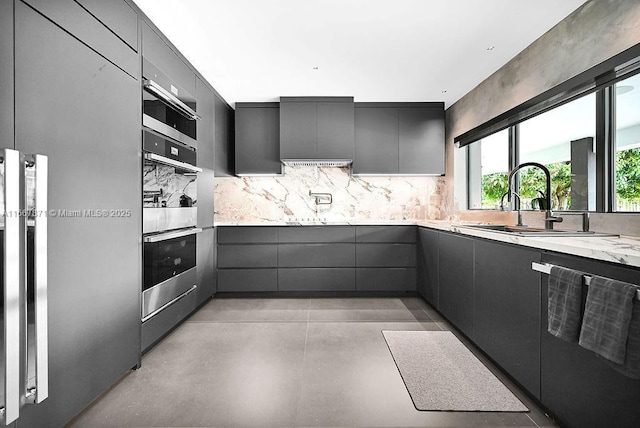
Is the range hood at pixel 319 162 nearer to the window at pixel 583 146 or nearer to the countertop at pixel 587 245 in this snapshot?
the window at pixel 583 146

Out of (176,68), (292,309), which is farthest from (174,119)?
(292,309)

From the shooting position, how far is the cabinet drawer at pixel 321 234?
3.97m

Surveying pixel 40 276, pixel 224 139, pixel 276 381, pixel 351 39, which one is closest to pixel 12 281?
pixel 40 276

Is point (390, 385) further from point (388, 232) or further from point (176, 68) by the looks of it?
point (176, 68)

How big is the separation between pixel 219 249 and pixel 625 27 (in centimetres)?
380

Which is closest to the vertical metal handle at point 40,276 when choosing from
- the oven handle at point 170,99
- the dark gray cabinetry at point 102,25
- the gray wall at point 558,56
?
the dark gray cabinetry at point 102,25

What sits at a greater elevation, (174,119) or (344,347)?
(174,119)

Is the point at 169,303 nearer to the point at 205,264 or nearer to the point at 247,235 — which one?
the point at 205,264

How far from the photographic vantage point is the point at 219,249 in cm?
395

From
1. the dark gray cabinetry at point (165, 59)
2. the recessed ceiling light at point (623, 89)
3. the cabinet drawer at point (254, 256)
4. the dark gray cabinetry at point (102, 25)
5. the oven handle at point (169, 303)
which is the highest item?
the dark gray cabinetry at point (165, 59)

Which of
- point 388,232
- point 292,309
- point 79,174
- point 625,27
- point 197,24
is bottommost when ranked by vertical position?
point 292,309

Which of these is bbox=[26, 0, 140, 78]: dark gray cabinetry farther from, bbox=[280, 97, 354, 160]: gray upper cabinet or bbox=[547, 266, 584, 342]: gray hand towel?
bbox=[547, 266, 584, 342]: gray hand towel

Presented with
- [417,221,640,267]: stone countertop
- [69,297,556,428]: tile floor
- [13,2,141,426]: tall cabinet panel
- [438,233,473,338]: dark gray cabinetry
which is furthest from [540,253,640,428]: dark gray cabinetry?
[13,2,141,426]: tall cabinet panel

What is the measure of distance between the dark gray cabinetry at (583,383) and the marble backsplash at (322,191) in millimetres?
3029
